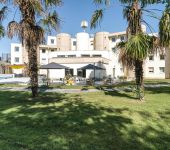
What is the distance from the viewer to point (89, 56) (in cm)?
5919

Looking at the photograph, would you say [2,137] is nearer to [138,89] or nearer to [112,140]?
[112,140]

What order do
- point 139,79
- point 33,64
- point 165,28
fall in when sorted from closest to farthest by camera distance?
point 165,28, point 33,64, point 139,79

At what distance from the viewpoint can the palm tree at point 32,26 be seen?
1590 cm

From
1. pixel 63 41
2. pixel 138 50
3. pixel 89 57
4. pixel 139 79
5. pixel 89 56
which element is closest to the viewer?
pixel 138 50

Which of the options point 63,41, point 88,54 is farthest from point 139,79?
point 63,41

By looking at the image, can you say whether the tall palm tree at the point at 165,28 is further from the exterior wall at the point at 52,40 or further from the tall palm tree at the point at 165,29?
the exterior wall at the point at 52,40

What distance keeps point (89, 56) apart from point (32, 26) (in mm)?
43053

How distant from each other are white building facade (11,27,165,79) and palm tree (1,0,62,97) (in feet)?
65.8

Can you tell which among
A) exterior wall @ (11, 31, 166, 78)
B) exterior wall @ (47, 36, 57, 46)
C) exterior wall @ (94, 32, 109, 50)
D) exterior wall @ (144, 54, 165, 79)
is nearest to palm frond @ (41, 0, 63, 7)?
exterior wall @ (11, 31, 166, 78)

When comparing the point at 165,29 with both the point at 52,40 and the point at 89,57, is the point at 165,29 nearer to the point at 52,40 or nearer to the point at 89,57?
the point at 89,57

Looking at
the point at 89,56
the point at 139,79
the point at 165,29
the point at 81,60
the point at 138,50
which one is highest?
the point at 89,56

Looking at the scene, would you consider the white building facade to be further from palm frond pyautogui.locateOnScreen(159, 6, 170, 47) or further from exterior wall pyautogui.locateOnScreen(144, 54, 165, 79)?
palm frond pyautogui.locateOnScreen(159, 6, 170, 47)

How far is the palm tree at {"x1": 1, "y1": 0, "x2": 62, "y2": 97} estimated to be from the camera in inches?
626

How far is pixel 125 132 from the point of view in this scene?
8.66 meters
